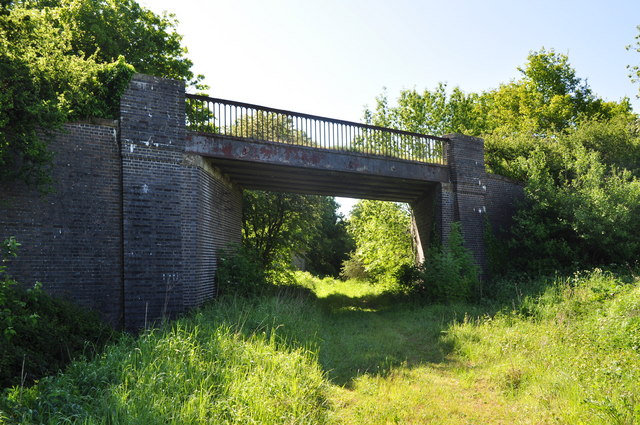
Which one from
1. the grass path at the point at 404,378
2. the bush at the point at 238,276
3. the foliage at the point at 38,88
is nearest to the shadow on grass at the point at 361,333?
the grass path at the point at 404,378

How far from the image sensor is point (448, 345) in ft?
25.7

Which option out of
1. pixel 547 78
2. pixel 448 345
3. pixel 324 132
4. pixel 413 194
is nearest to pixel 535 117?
pixel 547 78

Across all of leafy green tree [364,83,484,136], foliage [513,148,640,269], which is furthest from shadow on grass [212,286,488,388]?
leafy green tree [364,83,484,136]

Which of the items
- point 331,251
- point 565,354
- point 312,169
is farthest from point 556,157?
point 331,251

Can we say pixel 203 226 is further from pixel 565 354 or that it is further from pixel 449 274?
pixel 565 354

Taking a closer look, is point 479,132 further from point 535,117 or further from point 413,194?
point 413,194

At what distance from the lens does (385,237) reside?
60.7 feet

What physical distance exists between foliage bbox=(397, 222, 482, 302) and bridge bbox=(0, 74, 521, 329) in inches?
127

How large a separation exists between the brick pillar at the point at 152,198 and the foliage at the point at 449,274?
775 cm

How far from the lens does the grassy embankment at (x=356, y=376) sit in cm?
416

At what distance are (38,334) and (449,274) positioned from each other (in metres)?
10.4

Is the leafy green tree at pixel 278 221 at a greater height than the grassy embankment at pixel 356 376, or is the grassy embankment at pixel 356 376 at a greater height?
the leafy green tree at pixel 278 221

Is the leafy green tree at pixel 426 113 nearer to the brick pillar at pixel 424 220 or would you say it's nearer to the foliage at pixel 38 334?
the brick pillar at pixel 424 220

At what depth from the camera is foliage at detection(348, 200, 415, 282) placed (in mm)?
18016
